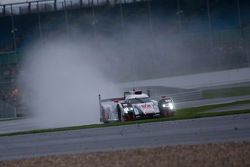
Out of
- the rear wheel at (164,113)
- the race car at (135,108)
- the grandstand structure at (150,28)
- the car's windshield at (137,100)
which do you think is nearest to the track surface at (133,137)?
the race car at (135,108)

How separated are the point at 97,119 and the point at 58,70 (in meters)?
15.7

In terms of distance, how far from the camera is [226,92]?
118ft

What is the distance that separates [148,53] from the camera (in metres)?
46.9

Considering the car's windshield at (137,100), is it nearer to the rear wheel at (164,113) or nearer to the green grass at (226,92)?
the rear wheel at (164,113)

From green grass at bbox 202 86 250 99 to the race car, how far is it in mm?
9912

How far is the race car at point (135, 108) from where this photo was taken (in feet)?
80.9

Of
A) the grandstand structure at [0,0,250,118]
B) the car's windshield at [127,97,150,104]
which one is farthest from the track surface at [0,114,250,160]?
the grandstand structure at [0,0,250,118]

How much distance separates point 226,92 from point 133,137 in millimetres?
19016

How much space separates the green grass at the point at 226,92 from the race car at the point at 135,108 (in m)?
9.91

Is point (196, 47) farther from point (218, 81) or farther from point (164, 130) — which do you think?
point (164, 130)

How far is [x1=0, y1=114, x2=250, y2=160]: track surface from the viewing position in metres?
15.9

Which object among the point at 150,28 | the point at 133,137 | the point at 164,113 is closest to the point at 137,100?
the point at 164,113

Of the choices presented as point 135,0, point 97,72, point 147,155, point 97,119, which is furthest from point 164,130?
point 135,0

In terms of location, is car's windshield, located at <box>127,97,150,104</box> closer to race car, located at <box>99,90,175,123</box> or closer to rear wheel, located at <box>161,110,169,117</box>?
race car, located at <box>99,90,175,123</box>
